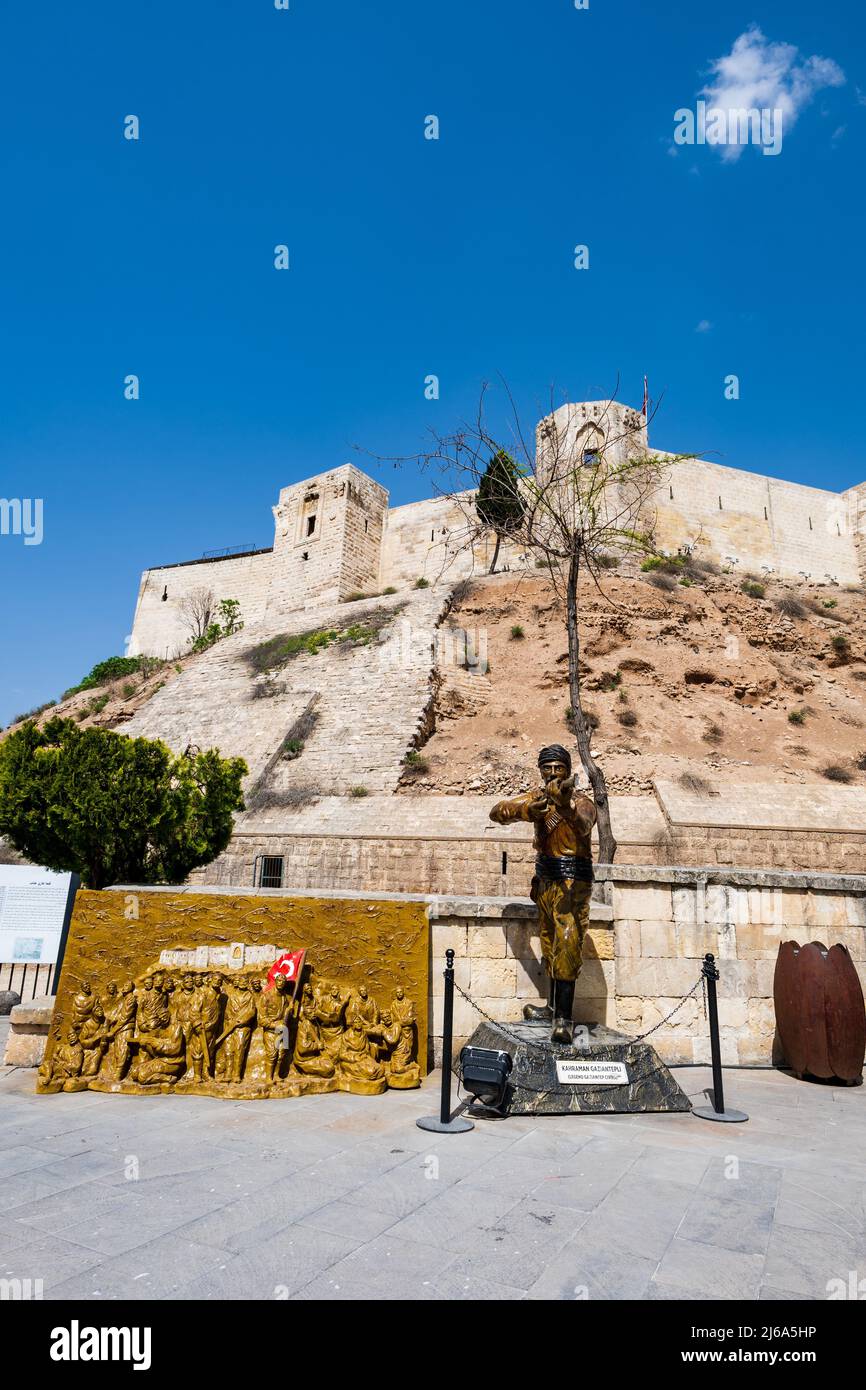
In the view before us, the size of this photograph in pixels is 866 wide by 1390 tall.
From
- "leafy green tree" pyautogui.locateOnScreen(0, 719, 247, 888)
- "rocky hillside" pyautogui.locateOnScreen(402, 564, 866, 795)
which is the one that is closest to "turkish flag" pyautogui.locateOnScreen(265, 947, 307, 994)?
"leafy green tree" pyautogui.locateOnScreen(0, 719, 247, 888)

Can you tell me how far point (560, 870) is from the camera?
17.0 ft

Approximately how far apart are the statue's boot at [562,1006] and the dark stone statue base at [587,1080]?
11cm

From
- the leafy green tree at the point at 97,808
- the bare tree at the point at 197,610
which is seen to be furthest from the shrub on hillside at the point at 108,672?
the leafy green tree at the point at 97,808

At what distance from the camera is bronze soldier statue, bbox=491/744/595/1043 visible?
16.7ft

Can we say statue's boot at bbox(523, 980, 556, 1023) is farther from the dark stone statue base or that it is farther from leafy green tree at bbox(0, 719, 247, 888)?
leafy green tree at bbox(0, 719, 247, 888)

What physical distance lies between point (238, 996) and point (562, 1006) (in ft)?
7.51

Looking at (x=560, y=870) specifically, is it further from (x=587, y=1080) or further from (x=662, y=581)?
(x=662, y=581)

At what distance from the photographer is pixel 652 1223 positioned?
2992 mm

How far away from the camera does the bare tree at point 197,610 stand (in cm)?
4309

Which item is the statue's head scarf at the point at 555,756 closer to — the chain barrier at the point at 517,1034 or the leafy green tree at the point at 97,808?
the chain barrier at the point at 517,1034

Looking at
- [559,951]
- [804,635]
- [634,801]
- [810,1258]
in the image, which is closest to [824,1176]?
[810,1258]

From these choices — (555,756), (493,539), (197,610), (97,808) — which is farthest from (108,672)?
(555,756)

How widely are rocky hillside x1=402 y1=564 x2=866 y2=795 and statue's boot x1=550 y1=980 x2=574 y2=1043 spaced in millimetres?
13804

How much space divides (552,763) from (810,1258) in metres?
3.09
